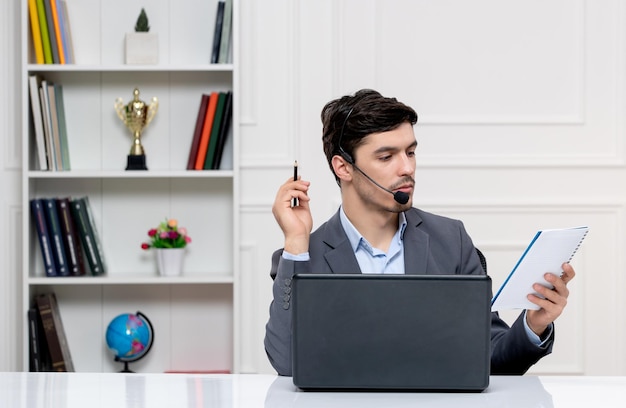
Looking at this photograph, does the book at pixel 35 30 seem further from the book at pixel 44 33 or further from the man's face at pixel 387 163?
the man's face at pixel 387 163

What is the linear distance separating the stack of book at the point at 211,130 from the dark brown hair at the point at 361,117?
3.95ft

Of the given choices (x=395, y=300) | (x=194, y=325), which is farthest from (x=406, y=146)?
(x=194, y=325)

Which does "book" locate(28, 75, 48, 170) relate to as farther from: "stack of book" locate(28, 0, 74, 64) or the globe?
the globe

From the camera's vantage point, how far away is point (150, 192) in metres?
3.50

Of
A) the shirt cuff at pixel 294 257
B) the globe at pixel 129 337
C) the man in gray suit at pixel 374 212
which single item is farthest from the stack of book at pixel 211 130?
the shirt cuff at pixel 294 257

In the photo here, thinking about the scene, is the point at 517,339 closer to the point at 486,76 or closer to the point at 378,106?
the point at 378,106

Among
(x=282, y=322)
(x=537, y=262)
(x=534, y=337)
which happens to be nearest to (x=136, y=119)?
(x=282, y=322)

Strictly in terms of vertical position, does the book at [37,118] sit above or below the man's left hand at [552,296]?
above

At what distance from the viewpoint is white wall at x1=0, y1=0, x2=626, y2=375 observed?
3.36 metres

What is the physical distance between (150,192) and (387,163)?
1.63 metres

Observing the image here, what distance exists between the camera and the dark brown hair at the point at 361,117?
83.0 inches

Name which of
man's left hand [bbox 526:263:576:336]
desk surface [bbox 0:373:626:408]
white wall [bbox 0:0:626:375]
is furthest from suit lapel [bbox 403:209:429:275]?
white wall [bbox 0:0:626:375]

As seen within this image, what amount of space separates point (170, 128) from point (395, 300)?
2.33m

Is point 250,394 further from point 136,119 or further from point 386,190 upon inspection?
point 136,119
